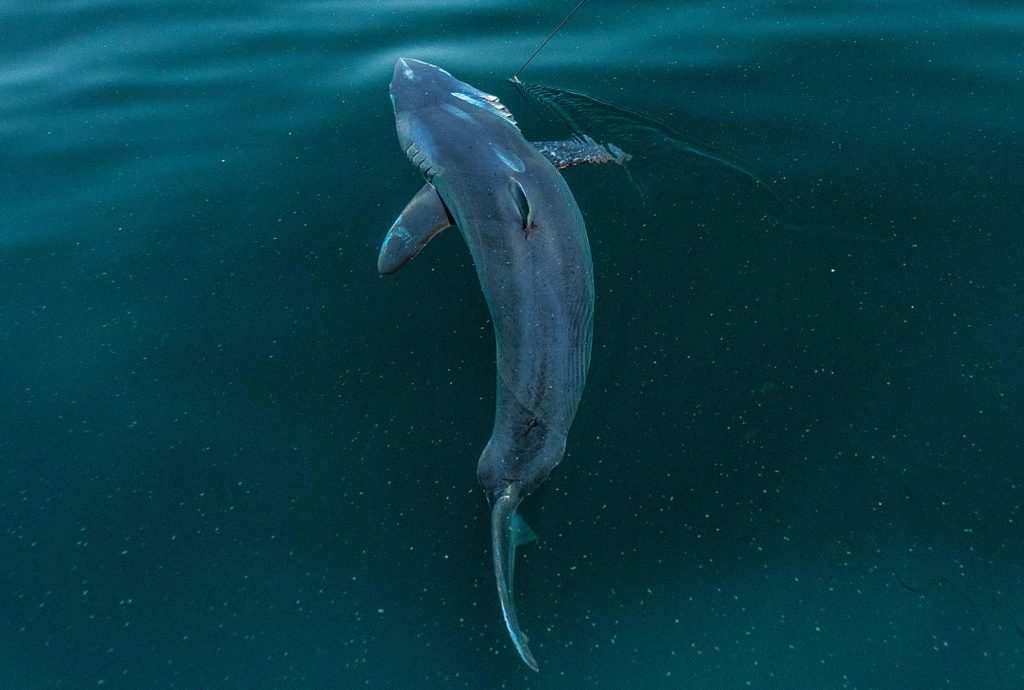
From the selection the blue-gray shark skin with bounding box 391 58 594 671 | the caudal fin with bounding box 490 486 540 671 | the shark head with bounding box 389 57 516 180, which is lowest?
the caudal fin with bounding box 490 486 540 671

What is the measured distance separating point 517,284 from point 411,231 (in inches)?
17.4

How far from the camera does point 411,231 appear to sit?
1843 mm

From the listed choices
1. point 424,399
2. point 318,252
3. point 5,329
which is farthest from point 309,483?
point 5,329

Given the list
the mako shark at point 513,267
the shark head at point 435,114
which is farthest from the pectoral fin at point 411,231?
the shark head at point 435,114

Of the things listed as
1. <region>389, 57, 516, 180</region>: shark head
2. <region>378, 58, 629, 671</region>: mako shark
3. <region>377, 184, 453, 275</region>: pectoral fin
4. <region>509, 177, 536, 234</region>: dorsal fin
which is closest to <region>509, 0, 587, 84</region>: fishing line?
<region>389, 57, 516, 180</region>: shark head

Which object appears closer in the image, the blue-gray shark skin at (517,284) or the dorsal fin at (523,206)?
the blue-gray shark skin at (517,284)

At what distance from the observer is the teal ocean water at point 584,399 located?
1.37 m

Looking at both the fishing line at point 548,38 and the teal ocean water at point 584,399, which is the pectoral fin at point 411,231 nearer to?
the teal ocean water at point 584,399

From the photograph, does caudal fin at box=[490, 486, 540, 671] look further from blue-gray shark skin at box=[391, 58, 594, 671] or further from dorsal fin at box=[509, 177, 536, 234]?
dorsal fin at box=[509, 177, 536, 234]

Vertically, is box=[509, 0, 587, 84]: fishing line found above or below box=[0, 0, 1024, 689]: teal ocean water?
above

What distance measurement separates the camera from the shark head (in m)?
1.92

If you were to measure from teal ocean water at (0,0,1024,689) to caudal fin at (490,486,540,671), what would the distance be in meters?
0.06

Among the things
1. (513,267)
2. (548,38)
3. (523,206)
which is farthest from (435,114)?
(548,38)

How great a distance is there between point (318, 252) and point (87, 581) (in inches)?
40.0
